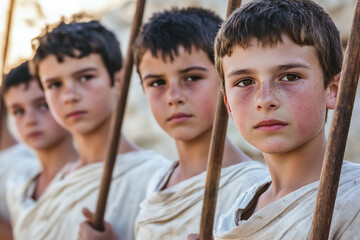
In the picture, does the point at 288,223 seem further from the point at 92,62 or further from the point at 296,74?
the point at 92,62

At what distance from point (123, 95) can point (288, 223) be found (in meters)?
1.11

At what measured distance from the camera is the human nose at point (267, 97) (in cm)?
158

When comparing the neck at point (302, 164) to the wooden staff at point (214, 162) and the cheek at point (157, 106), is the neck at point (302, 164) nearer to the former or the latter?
the wooden staff at point (214, 162)

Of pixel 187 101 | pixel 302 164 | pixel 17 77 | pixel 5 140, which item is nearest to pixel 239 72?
pixel 302 164

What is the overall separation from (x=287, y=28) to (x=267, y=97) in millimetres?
168

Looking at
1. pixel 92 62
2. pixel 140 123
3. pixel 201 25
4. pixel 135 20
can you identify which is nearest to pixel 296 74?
pixel 201 25

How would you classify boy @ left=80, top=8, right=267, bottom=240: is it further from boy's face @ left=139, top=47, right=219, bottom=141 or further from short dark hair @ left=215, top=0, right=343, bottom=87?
short dark hair @ left=215, top=0, right=343, bottom=87

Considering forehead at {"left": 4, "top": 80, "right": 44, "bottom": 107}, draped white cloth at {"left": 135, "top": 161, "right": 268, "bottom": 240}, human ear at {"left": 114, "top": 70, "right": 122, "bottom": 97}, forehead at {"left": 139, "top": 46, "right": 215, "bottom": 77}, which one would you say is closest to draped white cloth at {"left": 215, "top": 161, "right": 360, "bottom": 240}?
draped white cloth at {"left": 135, "top": 161, "right": 268, "bottom": 240}

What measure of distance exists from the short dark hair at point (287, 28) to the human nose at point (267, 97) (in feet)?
0.33

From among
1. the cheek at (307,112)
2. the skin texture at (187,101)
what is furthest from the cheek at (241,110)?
the skin texture at (187,101)

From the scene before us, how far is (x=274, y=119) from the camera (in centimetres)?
159

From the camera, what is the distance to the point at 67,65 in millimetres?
2943

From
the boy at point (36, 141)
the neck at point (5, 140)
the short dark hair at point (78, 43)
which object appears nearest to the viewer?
the short dark hair at point (78, 43)

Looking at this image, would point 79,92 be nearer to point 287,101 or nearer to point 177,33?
point 177,33
